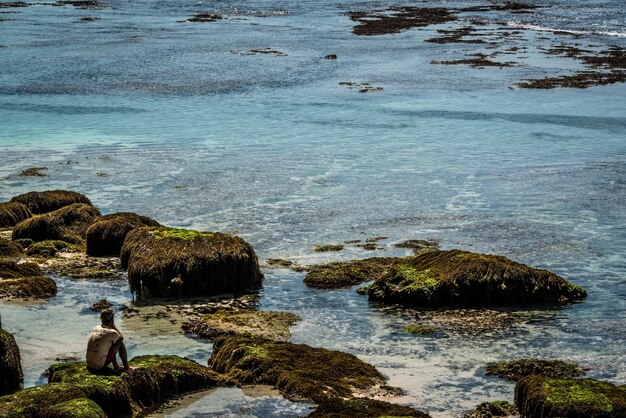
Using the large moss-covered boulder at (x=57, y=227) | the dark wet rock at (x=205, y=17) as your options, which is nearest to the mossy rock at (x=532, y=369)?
the large moss-covered boulder at (x=57, y=227)

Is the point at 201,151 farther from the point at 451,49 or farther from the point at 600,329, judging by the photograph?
the point at 451,49

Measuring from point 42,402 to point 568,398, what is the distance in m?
7.38

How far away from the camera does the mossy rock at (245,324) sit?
60.6 feet

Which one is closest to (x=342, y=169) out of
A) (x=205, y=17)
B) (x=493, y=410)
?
(x=493, y=410)

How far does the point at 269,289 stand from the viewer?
21609 mm

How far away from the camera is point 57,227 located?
2503 centimetres

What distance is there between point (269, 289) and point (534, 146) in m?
20.1

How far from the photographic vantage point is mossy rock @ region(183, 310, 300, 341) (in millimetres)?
18484

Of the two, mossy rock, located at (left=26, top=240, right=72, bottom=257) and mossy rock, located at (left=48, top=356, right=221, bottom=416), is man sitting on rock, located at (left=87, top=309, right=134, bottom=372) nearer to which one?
mossy rock, located at (left=48, top=356, right=221, bottom=416)

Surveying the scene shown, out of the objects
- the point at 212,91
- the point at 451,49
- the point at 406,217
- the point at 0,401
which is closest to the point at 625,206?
the point at 406,217

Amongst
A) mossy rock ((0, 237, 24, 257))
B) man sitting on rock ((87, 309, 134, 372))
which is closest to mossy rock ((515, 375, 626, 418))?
man sitting on rock ((87, 309, 134, 372))

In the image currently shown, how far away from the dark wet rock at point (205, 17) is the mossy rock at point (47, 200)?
6823 centimetres

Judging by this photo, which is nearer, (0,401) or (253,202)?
(0,401)

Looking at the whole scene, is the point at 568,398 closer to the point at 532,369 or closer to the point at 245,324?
the point at 532,369
